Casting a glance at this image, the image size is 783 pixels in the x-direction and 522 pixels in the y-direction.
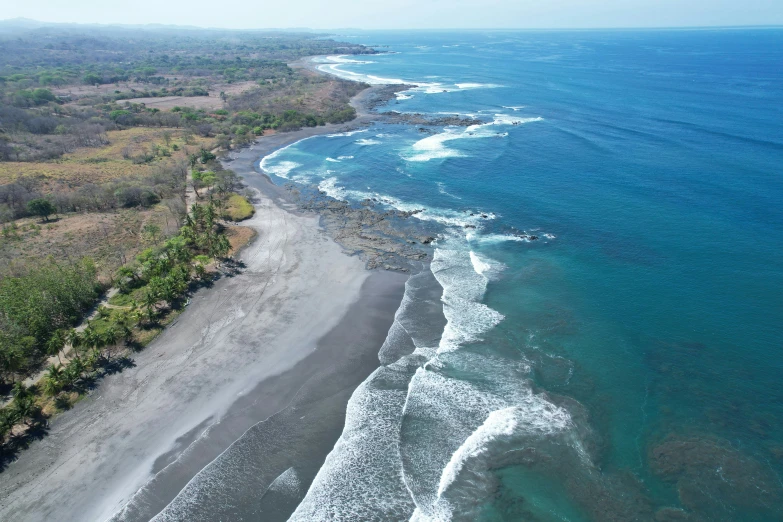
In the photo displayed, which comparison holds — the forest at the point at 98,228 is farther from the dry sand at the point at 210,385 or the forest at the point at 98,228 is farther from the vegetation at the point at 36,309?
the dry sand at the point at 210,385

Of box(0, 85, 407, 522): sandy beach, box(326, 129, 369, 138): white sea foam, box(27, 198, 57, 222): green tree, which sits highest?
box(326, 129, 369, 138): white sea foam

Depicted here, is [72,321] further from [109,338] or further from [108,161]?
[108,161]

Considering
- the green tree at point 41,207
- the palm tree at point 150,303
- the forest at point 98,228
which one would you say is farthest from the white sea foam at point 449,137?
the green tree at point 41,207

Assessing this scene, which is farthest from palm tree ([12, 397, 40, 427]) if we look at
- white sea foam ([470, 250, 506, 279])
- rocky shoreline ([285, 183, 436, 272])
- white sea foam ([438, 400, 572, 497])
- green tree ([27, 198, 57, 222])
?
white sea foam ([470, 250, 506, 279])

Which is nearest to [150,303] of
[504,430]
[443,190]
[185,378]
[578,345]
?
[185,378]

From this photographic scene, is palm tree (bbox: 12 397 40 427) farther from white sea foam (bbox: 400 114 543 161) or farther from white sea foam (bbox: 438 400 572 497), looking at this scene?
white sea foam (bbox: 400 114 543 161)

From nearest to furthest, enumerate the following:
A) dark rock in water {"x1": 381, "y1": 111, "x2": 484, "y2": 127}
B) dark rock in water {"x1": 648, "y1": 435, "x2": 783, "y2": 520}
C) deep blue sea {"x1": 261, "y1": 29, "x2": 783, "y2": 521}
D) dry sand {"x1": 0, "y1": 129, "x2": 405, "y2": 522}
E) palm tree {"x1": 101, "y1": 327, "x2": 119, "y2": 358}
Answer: dark rock in water {"x1": 648, "y1": 435, "x2": 783, "y2": 520} < deep blue sea {"x1": 261, "y1": 29, "x2": 783, "y2": 521} < dry sand {"x1": 0, "y1": 129, "x2": 405, "y2": 522} < palm tree {"x1": 101, "y1": 327, "x2": 119, "y2": 358} < dark rock in water {"x1": 381, "y1": 111, "x2": 484, "y2": 127}
